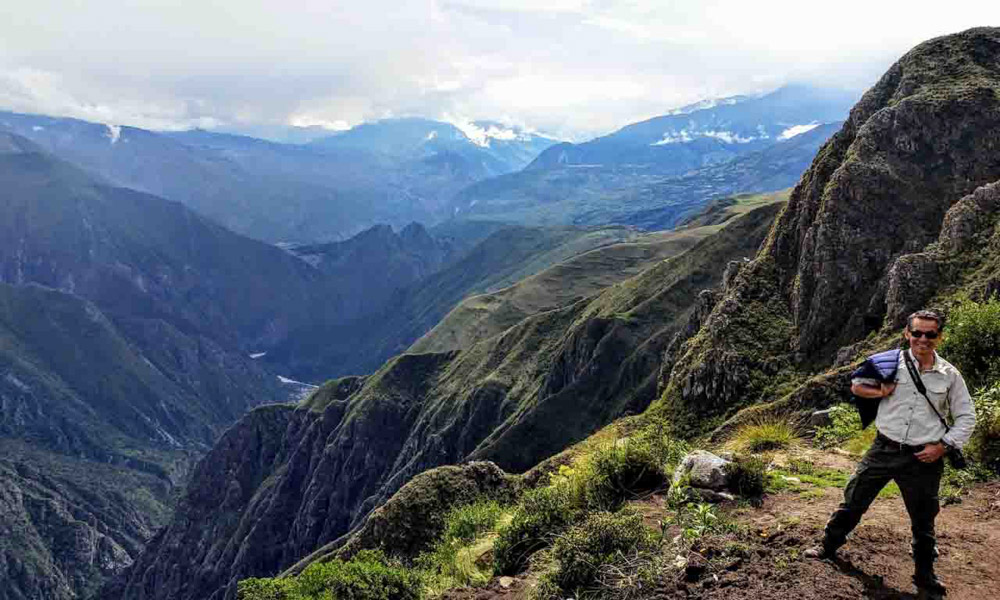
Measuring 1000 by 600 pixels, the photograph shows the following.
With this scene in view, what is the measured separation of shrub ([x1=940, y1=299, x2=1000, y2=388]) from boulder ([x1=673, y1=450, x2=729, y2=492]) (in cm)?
638

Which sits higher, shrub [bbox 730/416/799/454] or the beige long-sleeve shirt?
the beige long-sleeve shirt

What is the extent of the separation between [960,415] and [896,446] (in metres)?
0.91

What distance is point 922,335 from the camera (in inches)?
333

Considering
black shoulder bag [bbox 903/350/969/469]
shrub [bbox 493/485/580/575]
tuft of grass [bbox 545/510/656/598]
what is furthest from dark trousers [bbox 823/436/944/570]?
shrub [bbox 493/485/580/575]

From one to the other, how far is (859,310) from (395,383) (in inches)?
5413

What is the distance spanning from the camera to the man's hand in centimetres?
832

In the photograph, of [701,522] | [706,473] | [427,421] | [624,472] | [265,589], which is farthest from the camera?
[427,421]

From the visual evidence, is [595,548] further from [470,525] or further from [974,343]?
[974,343]

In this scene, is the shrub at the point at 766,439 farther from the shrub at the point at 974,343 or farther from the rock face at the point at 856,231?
the rock face at the point at 856,231

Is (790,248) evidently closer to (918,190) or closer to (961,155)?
(918,190)

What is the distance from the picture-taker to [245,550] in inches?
6112

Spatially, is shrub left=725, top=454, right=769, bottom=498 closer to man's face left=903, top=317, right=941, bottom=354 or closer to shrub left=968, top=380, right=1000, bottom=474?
shrub left=968, top=380, right=1000, bottom=474

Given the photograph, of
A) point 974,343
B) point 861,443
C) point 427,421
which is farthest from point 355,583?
point 427,421

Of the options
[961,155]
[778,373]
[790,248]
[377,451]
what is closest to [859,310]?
[778,373]
